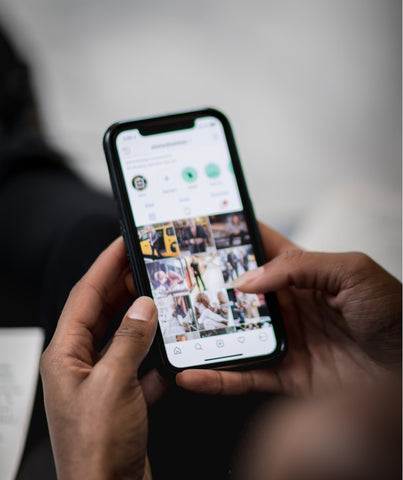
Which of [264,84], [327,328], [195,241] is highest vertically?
[264,84]

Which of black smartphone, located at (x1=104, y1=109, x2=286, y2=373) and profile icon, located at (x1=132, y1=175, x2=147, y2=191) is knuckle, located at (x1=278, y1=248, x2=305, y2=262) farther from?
profile icon, located at (x1=132, y1=175, x2=147, y2=191)

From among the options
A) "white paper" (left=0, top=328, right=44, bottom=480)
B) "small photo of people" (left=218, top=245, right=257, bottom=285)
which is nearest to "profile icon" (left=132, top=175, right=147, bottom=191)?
"small photo of people" (left=218, top=245, right=257, bottom=285)

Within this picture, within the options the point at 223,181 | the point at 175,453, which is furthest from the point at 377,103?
the point at 175,453

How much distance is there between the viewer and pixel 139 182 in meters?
0.41

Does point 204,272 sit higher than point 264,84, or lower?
lower

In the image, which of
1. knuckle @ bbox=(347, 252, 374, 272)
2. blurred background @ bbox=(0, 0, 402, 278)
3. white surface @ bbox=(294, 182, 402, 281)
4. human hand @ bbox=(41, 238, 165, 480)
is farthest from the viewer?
blurred background @ bbox=(0, 0, 402, 278)

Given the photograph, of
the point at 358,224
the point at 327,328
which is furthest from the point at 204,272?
the point at 358,224

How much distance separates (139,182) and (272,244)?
0.17 meters

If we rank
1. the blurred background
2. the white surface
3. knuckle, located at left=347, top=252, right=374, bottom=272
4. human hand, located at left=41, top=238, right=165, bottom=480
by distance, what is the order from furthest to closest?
the blurred background < the white surface < knuckle, located at left=347, top=252, right=374, bottom=272 < human hand, located at left=41, top=238, right=165, bottom=480

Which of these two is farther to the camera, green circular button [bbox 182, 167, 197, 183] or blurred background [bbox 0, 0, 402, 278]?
blurred background [bbox 0, 0, 402, 278]

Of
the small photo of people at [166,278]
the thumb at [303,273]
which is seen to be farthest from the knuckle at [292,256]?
the small photo of people at [166,278]

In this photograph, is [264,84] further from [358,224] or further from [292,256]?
[292,256]

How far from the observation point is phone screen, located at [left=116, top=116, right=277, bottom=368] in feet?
1.30

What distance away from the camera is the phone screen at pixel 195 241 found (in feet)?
1.30
